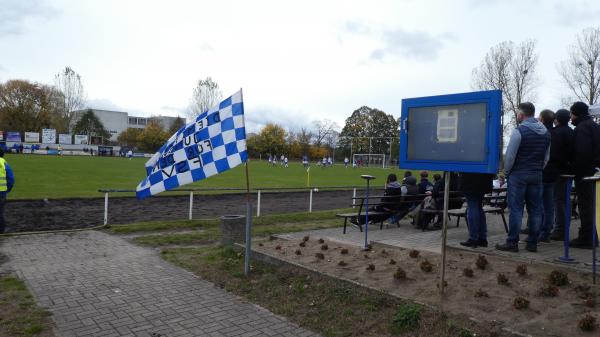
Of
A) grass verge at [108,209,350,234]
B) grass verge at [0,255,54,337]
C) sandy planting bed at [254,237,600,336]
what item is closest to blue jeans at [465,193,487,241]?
sandy planting bed at [254,237,600,336]

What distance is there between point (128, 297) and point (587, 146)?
21.2 ft

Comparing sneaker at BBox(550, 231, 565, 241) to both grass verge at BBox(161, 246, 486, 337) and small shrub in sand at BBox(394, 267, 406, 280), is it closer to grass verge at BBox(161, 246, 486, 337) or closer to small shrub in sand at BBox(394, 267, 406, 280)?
small shrub in sand at BBox(394, 267, 406, 280)

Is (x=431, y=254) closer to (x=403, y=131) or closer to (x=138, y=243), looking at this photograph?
(x=403, y=131)

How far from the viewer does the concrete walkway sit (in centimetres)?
455

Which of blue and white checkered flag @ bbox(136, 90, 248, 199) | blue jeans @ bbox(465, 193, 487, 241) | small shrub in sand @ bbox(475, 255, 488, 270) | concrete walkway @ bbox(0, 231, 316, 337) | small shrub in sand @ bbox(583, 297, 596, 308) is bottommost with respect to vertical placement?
concrete walkway @ bbox(0, 231, 316, 337)

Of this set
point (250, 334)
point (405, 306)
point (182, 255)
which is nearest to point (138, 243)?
point (182, 255)

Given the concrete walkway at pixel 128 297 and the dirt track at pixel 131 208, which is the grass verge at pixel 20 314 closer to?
the concrete walkway at pixel 128 297

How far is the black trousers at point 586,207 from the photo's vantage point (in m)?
6.04

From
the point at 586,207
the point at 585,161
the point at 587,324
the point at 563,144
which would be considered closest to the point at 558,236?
the point at 586,207

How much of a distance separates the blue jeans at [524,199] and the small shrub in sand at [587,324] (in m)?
2.16

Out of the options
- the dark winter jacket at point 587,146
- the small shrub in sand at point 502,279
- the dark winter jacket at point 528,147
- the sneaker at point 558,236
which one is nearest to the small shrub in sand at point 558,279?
the small shrub in sand at point 502,279

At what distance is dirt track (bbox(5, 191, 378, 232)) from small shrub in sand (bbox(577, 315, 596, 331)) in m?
11.0

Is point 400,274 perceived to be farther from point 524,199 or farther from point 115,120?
point 115,120

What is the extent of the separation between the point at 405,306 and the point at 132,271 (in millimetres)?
4440
